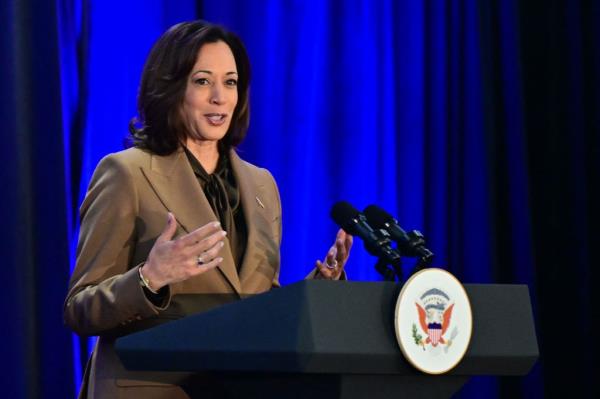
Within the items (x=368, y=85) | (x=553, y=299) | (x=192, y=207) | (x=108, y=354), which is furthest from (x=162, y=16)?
(x=553, y=299)

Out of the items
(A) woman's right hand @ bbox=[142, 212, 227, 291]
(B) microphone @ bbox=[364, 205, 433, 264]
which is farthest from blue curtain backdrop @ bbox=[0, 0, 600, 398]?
(B) microphone @ bbox=[364, 205, 433, 264]

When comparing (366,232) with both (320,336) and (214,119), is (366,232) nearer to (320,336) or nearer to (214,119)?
(320,336)

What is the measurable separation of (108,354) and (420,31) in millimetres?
2115

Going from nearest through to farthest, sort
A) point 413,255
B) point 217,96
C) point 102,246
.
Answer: point 413,255, point 102,246, point 217,96

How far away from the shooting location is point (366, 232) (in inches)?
54.6

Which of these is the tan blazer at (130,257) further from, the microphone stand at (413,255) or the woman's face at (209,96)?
the microphone stand at (413,255)

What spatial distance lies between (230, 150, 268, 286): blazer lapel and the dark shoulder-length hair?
0.51 ft

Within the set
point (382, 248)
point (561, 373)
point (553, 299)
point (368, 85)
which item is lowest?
point (561, 373)

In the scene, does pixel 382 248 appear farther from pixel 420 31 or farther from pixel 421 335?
pixel 420 31

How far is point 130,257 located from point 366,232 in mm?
595

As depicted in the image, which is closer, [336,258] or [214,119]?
[336,258]

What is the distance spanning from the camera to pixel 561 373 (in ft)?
11.2

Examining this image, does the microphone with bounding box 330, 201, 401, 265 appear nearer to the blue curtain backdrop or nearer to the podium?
the podium

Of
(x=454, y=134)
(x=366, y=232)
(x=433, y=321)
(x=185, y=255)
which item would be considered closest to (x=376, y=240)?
(x=366, y=232)
